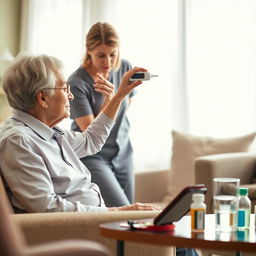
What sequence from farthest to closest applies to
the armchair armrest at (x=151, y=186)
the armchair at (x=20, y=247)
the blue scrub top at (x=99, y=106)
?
the armchair armrest at (x=151, y=186) → the blue scrub top at (x=99, y=106) → the armchair at (x=20, y=247)

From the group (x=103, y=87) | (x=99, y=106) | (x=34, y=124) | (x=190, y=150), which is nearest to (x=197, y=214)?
(x=34, y=124)

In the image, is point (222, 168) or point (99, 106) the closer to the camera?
point (99, 106)

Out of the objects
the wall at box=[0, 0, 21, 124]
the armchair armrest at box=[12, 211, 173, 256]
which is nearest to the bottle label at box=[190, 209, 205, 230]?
the armchair armrest at box=[12, 211, 173, 256]

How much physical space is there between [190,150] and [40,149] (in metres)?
2.60

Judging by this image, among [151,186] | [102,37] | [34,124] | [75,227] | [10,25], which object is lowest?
[151,186]

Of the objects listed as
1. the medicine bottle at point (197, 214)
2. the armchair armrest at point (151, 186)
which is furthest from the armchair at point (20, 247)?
the armchair armrest at point (151, 186)

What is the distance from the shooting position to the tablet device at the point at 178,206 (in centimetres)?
225

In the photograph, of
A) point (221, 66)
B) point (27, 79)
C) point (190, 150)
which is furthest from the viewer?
point (221, 66)

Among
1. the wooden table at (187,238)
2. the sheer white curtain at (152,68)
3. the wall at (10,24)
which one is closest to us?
the wooden table at (187,238)

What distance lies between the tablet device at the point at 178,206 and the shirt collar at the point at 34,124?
68cm

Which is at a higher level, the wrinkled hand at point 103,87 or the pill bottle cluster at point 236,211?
the wrinkled hand at point 103,87

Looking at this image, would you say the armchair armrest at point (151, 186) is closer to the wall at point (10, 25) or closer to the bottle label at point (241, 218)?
the wall at point (10, 25)

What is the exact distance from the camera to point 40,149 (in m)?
2.67

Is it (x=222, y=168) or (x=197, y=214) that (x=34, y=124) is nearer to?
(x=197, y=214)
